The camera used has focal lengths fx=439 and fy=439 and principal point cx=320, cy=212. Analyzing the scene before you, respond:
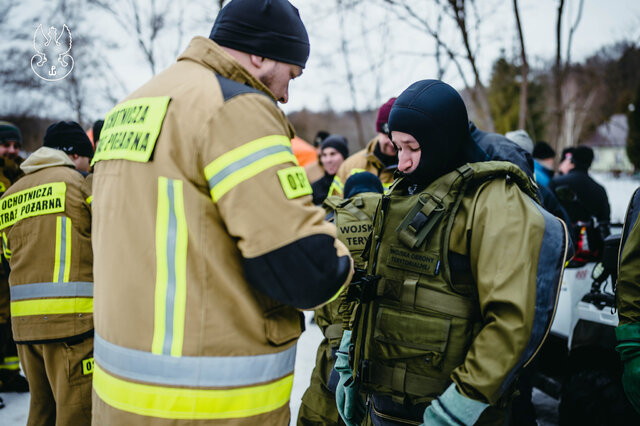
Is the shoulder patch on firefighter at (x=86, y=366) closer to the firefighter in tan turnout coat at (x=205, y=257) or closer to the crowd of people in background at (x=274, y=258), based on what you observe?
the crowd of people in background at (x=274, y=258)

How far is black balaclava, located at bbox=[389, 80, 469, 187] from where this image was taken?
173cm

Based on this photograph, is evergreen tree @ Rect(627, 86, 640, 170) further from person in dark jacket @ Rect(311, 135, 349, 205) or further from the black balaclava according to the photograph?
the black balaclava

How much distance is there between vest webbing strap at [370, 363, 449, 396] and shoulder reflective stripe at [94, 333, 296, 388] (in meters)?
0.54

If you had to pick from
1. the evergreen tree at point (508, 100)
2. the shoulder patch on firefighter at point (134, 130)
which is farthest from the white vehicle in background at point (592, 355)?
the evergreen tree at point (508, 100)

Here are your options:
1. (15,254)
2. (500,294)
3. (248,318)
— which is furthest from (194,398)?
(15,254)

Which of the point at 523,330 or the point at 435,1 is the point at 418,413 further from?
the point at 435,1

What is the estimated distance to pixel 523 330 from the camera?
1.44 meters

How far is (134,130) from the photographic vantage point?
1.34 m

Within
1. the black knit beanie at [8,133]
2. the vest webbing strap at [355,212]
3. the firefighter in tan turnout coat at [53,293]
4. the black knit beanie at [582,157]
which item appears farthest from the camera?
the black knit beanie at [582,157]

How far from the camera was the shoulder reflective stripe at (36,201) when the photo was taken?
8.72 ft

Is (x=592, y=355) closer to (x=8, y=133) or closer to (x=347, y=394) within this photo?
(x=347, y=394)

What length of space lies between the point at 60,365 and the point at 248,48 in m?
2.28

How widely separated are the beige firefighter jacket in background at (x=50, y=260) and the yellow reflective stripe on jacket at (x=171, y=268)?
1717mm

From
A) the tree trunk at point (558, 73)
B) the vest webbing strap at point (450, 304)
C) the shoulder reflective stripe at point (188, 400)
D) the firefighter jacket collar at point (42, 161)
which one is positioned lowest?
the shoulder reflective stripe at point (188, 400)
